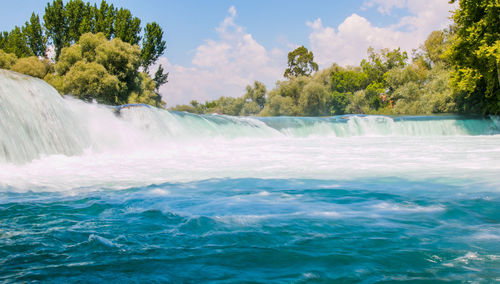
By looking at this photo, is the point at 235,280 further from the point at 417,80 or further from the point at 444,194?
the point at 417,80

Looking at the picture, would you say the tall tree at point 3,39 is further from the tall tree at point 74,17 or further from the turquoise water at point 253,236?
the turquoise water at point 253,236

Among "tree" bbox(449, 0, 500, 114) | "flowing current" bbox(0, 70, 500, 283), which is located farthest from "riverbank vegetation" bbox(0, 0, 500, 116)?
"flowing current" bbox(0, 70, 500, 283)

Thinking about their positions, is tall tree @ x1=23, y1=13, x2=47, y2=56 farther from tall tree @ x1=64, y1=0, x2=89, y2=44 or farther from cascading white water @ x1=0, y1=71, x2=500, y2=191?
cascading white water @ x1=0, y1=71, x2=500, y2=191

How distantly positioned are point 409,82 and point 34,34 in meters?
33.5

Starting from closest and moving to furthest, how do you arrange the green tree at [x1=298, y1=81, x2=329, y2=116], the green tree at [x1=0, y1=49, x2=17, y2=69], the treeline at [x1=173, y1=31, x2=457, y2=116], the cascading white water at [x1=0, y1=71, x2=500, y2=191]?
the cascading white water at [x1=0, y1=71, x2=500, y2=191]
the green tree at [x1=0, y1=49, x2=17, y2=69]
the treeline at [x1=173, y1=31, x2=457, y2=116]
the green tree at [x1=298, y1=81, x2=329, y2=116]

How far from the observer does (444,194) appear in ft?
14.7

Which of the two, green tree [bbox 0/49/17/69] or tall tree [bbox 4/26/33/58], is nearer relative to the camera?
green tree [bbox 0/49/17/69]

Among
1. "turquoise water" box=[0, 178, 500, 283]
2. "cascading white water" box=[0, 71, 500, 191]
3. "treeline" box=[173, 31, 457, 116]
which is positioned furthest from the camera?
"treeline" box=[173, 31, 457, 116]

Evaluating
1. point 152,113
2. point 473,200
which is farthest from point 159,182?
point 152,113

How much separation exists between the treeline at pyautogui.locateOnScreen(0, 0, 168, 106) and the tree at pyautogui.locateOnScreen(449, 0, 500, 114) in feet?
66.6

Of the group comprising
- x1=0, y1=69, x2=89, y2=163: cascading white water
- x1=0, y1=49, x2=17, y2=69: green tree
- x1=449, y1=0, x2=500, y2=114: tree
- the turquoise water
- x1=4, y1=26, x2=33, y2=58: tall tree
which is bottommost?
the turquoise water

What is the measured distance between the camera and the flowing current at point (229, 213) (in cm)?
227

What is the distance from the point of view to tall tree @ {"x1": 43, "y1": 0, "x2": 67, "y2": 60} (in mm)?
31359

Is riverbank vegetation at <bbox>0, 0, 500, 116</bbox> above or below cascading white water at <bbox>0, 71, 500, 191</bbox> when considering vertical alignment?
above
